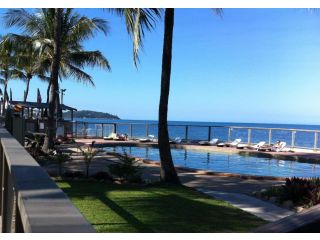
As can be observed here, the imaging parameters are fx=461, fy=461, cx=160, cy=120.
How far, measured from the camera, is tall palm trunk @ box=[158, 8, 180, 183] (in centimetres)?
1026

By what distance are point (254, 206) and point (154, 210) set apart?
2.07 meters

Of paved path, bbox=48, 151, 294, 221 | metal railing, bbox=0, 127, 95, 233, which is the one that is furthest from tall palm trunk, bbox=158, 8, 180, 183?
metal railing, bbox=0, 127, 95, 233

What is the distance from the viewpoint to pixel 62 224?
4.70 feet

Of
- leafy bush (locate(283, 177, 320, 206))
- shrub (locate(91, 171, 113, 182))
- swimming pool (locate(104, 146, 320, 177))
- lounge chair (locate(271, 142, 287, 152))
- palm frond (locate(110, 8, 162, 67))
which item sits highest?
palm frond (locate(110, 8, 162, 67))

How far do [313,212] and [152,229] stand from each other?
404 cm

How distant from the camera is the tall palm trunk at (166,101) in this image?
1026 centimetres

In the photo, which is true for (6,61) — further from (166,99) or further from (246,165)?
(166,99)

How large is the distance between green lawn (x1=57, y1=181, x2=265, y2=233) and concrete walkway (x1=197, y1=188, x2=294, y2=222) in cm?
26

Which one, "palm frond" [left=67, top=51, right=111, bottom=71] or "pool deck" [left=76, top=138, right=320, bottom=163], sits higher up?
"palm frond" [left=67, top=51, right=111, bottom=71]

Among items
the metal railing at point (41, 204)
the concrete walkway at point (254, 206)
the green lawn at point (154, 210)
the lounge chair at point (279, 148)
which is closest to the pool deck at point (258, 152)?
the lounge chair at point (279, 148)

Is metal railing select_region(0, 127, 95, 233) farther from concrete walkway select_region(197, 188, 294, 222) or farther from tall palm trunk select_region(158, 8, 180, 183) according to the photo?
tall palm trunk select_region(158, 8, 180, 183)

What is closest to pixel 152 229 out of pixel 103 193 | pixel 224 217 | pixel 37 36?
pixel 224 217

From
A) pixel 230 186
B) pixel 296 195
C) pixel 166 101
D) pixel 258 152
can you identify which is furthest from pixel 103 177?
pixel 258 152
